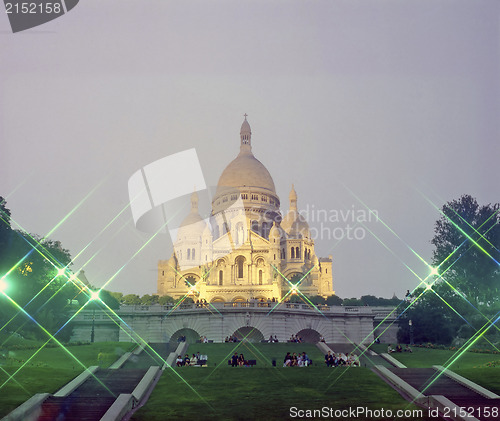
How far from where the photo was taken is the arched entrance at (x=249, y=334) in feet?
175

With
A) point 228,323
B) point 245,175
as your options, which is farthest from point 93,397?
point 245,175

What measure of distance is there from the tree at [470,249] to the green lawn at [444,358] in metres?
13.8

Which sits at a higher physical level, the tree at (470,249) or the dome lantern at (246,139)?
the dome lantern at (246,139)

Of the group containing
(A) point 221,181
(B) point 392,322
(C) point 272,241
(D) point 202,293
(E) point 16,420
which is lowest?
(E) point 16,420

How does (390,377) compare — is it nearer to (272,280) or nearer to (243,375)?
(243,375)

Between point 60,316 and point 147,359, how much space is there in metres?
19.2

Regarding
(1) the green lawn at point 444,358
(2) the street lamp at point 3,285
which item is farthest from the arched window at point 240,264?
(1) the green lawn at point 444,358

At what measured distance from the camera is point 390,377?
25391mm

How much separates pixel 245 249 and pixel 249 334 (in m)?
47.9

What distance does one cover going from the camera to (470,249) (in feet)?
173

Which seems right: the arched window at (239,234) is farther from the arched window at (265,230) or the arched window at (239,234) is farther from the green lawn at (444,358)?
the green lawn at (444,358)

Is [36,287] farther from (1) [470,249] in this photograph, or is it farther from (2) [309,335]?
(1) [470,249]

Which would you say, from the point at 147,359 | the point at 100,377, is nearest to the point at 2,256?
the point at 147,359

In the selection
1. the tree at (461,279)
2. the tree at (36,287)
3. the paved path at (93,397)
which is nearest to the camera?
the paved path at (93,397)
